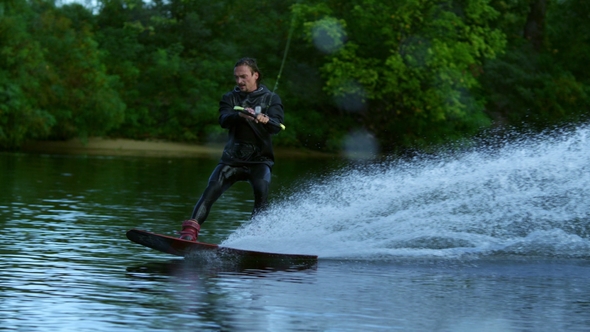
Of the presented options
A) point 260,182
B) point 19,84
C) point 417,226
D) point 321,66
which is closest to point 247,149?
point 260,182

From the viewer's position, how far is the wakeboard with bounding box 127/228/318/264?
9.77 meters

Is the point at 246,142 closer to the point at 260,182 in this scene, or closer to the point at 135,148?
the point at 260,182

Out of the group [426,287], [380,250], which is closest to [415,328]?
[426,287]

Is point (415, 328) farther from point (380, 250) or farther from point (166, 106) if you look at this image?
point (166, 106)

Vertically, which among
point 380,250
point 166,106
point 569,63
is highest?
point 569,63

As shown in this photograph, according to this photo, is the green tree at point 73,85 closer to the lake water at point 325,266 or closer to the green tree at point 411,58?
the green tree at point 411,58

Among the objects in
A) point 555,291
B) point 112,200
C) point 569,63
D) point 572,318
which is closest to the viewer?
point 572,318

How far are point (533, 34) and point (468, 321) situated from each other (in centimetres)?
4640

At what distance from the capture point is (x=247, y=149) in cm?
1045

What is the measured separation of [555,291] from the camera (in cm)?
877

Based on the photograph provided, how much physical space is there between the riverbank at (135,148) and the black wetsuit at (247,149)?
90.2 feet

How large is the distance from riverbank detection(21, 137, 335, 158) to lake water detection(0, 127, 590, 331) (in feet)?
72.5

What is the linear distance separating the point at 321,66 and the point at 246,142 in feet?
129

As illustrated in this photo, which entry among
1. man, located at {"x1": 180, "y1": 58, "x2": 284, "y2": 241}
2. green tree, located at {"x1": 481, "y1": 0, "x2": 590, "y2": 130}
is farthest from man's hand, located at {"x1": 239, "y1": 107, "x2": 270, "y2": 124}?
green tree, located at {"x1": 481, "y1": 0, "x2": 590, "y2": 130}
